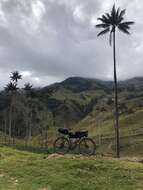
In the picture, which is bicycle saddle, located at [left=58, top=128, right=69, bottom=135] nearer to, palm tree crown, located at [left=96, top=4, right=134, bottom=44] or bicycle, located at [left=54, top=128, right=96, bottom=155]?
bicycle, located at [left=54, top=128, right=96, bottom=155]

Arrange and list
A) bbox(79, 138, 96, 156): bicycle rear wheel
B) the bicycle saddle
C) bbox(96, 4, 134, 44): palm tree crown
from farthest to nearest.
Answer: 1. bbox(96, 4, 134, 44): palm tree crown
2. bbox(79, 138, 96, 156): bicycle rear wheel
3. the bicycle saddle

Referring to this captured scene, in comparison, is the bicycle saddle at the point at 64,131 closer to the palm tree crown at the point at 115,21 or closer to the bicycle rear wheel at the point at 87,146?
the bicycle rear wheel at the point at 87,146

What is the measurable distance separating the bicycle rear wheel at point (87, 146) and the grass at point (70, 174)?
3.20m

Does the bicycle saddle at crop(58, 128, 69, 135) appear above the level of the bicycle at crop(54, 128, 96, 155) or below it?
above

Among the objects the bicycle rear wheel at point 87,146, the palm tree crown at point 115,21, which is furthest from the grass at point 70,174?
the palm tree crown at point 115,21

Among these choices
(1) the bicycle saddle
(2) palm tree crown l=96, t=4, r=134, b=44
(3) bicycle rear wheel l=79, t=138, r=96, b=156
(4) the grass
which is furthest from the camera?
(2) palm tree crown l=96, t=4, r=134, b=44

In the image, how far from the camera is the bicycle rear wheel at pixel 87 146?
25953 mm

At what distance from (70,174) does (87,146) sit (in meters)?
6.43

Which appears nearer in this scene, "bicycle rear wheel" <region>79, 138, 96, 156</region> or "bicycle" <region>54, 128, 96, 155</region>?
"bicycle" <region>54, 128, 96, 155</region>

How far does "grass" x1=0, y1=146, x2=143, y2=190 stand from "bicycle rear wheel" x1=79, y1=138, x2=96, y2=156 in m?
3.20

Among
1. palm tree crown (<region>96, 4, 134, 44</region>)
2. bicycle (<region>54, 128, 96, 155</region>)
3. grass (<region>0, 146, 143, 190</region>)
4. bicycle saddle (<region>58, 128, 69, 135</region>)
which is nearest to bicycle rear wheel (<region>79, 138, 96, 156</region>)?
bicycle (<region>54, 128, 96, 155</region>)

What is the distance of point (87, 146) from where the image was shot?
85.0ft

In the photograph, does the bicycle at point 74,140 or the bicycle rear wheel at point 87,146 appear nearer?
the bicycle at point 74,140

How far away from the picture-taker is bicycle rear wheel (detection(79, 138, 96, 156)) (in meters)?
26.0
